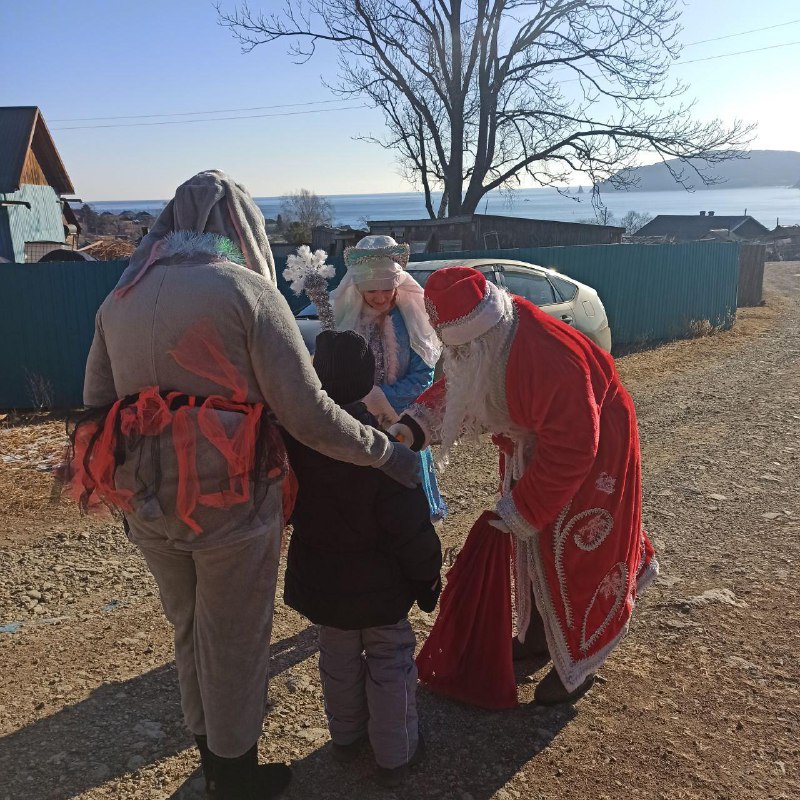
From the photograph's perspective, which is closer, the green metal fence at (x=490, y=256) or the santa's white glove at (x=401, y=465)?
the santa's white glove at (x=401, y=465)

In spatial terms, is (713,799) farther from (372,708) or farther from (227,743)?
(227,743)

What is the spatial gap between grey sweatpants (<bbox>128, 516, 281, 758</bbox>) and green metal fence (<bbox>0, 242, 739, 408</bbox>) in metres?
7.14

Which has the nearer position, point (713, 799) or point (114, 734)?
point (713, 799)

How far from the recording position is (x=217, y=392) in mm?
1835

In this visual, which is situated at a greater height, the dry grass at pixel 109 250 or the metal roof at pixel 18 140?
the metal roof at pixel 18 140

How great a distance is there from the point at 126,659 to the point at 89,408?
1623mm

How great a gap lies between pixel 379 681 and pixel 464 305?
1245 mm

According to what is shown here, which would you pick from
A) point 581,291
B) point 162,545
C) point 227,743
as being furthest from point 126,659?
point 581,291

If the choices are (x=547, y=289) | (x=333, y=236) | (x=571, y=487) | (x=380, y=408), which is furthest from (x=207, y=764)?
(x=333, y=236)

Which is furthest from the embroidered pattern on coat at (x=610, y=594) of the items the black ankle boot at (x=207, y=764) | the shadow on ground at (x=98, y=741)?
the shadow on ground at (x=98, y=741)

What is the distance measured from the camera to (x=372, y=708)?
235 centimetres

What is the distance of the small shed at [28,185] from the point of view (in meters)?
19.3

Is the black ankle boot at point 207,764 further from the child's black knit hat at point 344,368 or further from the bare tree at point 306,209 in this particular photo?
the bare tree at point 306,209

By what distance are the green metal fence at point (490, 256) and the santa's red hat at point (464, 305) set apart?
712cm
